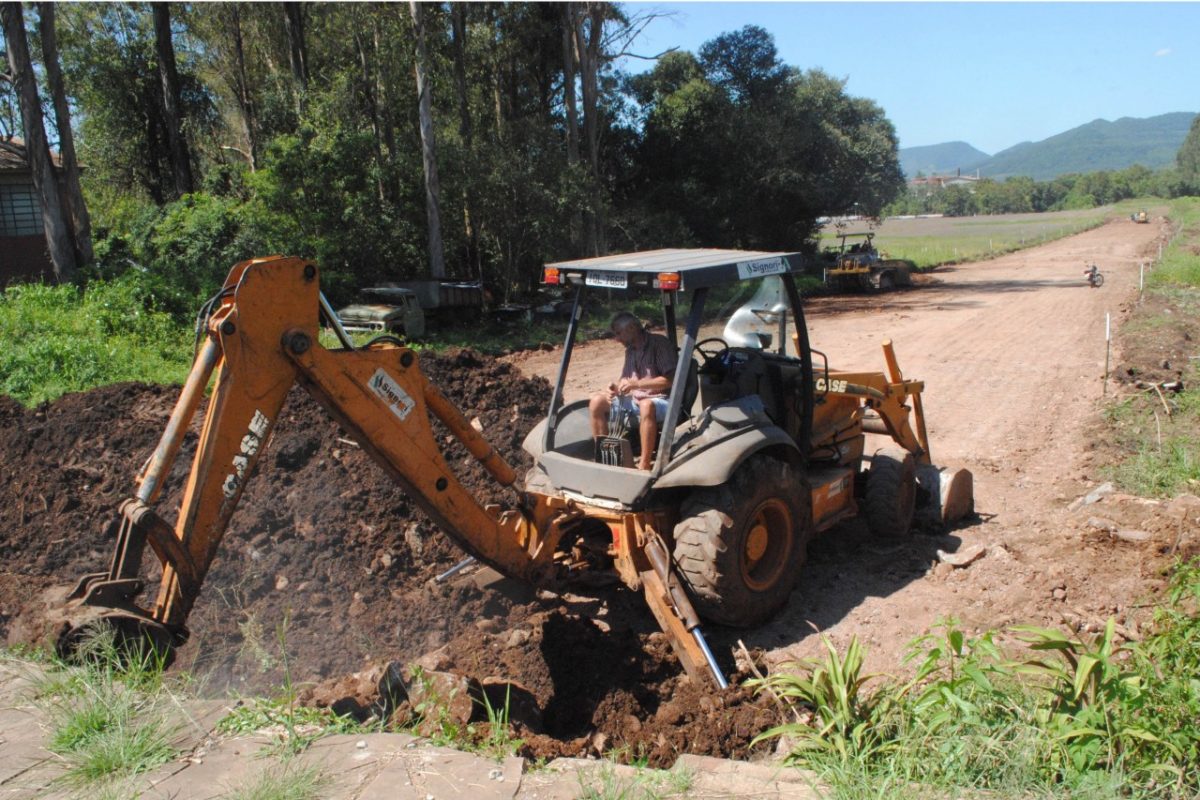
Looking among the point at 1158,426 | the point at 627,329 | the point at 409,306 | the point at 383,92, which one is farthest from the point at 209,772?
the point at 383,92

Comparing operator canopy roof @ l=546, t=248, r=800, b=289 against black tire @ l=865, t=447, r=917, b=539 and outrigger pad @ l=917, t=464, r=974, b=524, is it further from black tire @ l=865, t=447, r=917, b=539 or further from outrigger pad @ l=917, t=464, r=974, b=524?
outrigger pad @ l=917, t=464, r=974, b=524

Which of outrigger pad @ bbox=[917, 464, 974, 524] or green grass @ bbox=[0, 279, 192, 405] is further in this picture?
green grass @ bbox=[0, 279, 192, 405]

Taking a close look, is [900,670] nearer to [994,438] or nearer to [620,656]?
[620,656]

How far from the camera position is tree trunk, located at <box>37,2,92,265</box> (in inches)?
747

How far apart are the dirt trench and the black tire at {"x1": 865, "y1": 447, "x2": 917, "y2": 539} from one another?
178 mm

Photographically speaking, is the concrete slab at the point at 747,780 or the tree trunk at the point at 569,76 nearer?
the concrete slab at the point at 747,780

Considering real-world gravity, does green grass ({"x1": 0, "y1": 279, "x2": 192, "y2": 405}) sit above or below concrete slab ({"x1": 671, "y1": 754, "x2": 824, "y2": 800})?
above

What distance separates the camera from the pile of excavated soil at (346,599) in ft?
15.9

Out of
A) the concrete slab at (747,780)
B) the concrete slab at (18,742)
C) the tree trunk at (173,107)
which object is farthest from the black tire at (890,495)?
the tree trunk at (173,107)

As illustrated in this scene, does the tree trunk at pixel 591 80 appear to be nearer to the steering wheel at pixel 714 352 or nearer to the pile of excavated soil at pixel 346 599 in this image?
the pile of excavated soil at pixel 346 599

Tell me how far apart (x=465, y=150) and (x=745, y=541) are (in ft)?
64.6

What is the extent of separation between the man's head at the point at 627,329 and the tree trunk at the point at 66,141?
1788 centimetres

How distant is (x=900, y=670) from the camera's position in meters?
5.25

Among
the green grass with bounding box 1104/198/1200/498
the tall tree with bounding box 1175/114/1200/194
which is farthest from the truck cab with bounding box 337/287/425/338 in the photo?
the tall tree with bounding box 1175/114/1200/194
